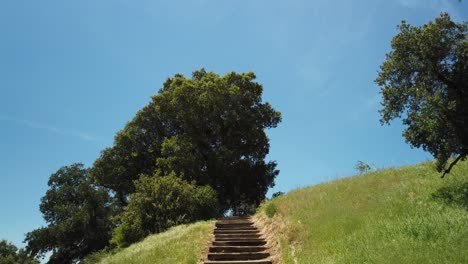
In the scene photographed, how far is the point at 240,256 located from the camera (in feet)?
47.9

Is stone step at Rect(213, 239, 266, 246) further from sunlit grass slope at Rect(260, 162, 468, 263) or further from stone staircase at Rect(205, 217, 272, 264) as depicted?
sunlit grass slope at Rect(260, 162, 468, 263)

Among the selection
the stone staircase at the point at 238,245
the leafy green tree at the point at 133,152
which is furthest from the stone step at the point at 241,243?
the leafy green tree at the point at 133,152

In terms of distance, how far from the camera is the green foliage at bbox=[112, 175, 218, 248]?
23766mm

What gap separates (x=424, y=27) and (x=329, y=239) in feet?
26.1

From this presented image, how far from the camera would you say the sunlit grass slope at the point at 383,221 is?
9.10 metres

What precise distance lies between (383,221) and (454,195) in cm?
245

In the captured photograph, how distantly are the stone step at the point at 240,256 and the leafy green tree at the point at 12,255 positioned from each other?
38231mm

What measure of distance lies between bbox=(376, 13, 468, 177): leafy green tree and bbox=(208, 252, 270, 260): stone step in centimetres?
653

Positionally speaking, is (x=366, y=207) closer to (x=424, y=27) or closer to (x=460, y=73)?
(x=460, y=73)

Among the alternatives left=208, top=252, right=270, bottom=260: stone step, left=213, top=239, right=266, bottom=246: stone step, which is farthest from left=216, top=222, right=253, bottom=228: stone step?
left=208, top=252, right=270, bottom=260: stone step

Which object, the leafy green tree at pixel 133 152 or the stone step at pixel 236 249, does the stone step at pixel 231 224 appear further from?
the leafy green tree at pixel 133 152

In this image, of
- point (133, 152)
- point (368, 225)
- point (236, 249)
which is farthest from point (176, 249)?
point (133, 152)

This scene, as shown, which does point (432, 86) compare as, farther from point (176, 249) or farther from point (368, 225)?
point (176, 249)

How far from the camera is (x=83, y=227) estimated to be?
43938 millimetres
